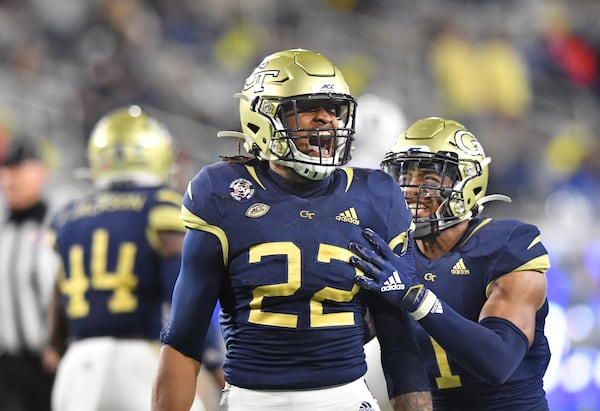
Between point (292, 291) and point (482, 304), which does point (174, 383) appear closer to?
point (292, 291)

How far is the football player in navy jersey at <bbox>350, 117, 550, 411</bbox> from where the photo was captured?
3.37 meters

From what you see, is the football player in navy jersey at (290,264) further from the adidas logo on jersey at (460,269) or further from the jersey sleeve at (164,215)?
the jersey sleeve at (164,215)

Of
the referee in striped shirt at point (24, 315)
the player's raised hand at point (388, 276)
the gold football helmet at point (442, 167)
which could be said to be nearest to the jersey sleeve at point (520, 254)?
the gold football helmet at point (442, 167)

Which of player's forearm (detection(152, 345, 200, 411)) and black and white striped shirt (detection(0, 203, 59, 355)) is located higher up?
black and white striped shirt (detection(0, 203, 59, 355))

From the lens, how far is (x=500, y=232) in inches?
147

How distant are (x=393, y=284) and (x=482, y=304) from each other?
598 millimetres

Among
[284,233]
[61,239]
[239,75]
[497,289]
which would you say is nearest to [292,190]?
[284,233]

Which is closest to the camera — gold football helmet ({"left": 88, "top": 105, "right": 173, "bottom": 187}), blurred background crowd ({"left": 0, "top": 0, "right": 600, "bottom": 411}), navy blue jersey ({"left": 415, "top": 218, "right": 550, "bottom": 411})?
navy blue jersey ({"left": 415, "top": 218, "right": 550, "bottom": 411})

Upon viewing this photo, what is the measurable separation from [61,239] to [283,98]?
2358 mm

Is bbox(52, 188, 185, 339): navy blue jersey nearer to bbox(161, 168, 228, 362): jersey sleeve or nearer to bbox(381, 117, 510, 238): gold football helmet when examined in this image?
bbox(381, 117, 510, 238): gold football helmet

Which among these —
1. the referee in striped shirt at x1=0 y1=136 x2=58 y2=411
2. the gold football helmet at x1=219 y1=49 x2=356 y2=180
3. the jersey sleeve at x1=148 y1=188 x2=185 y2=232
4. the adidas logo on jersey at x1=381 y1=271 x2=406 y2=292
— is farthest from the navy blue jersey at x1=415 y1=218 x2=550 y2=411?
the referee in striped shirt at x1=0 y1=136 x2=58 y2=411

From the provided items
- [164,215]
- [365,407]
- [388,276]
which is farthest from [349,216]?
[164,215]

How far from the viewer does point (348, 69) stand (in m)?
12.3

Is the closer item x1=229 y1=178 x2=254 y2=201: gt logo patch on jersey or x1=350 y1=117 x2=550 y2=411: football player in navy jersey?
x1=229 y1=178 x2=254 y2=201: gt logo patch on jersey
